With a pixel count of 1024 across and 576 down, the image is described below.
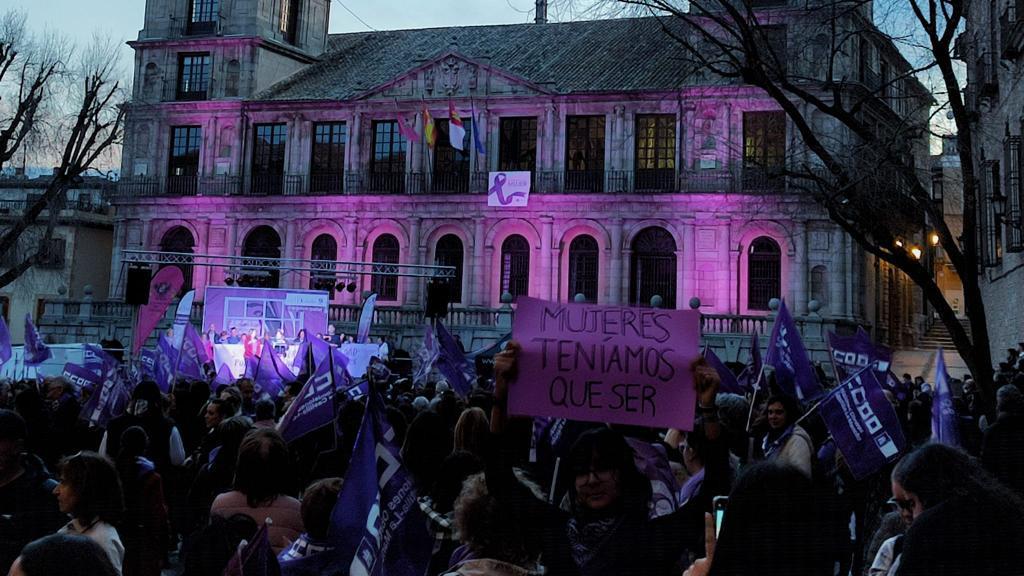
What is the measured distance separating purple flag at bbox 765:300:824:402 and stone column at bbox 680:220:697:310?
23305mm

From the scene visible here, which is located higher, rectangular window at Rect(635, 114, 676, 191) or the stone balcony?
rectangular window at Rect(635, 114, 676, 191)

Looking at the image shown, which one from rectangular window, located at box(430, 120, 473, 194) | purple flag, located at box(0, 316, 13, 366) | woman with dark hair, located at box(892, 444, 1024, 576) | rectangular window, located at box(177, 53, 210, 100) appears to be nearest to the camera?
woman with dark hair, located at box(892, 444, 1024, 576)

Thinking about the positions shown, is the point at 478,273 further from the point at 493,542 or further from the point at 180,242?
the point at 493,542

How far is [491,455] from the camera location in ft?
14.9

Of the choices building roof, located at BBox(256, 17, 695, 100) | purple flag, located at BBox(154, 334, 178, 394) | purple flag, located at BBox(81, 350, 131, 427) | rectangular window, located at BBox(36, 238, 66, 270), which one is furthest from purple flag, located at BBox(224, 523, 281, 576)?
rectangular window, located at BBox(36, 238, 66, 270)

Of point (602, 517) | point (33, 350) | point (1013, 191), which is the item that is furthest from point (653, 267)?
point (602, 517)

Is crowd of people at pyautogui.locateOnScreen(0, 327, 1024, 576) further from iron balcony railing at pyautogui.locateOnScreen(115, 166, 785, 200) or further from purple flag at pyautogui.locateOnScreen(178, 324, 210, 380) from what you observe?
iron balcony railing at pyautogui.locateOnScreen(115, 166, 785, 200)

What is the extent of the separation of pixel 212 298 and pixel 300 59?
16716mm

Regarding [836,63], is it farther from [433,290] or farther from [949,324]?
[949,324]

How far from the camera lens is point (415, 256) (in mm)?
37594

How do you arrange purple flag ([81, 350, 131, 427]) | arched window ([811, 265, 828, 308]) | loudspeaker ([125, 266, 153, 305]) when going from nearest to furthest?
purple flag ([81, 350, 131, 427]) → loudspeaker ([125, 266, 153, 305]) → arched window ([811, 265, 828, 308])

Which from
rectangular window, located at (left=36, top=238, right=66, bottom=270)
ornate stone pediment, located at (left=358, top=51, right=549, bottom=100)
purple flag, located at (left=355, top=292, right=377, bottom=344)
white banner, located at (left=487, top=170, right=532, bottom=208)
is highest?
ornate stone pediment, located at (left=358, top=51, right=549, bottom=100)

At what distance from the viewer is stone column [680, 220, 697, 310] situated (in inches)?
1379

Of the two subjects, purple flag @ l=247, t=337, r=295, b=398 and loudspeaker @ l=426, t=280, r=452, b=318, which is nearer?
purple flag @ l=247, t=337, r=295, b=398
